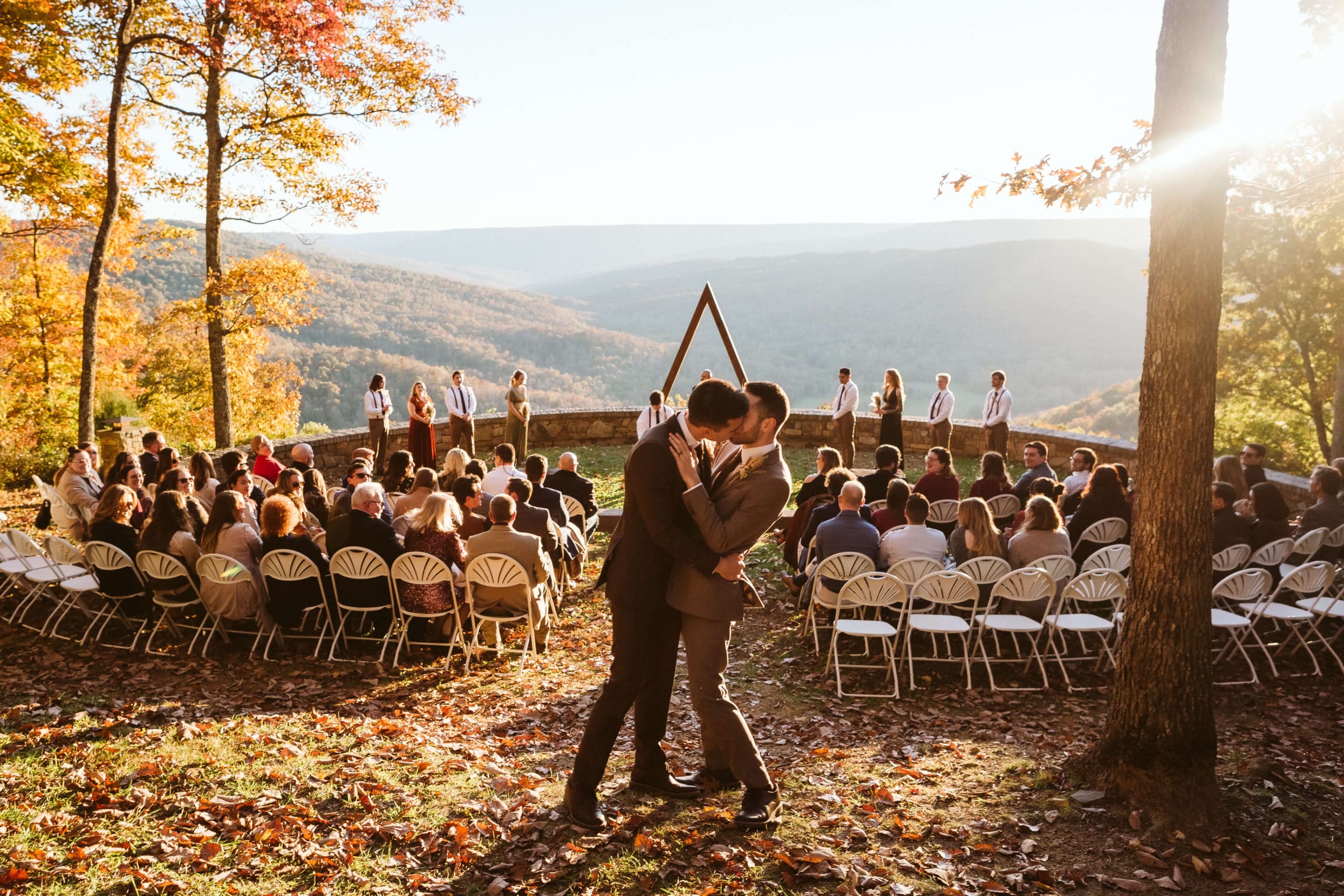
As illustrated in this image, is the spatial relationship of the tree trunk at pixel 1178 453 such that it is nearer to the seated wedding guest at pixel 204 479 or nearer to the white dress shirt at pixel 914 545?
the white dress shirt at pixel 914 545

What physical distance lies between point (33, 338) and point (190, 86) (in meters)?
11.4

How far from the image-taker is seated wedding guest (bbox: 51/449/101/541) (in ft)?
27.4

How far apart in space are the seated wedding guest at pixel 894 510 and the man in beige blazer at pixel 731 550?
384 centimetres

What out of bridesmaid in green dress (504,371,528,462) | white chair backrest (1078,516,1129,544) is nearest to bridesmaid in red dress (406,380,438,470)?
bridesmaid in green dress (504,371,528,462)

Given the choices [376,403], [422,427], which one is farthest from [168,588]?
[376,403]

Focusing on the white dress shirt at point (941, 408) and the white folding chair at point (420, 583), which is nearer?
the white folding chair at point (420, 583)

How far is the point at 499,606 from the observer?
6508mm

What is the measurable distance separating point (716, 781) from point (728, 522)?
146cm

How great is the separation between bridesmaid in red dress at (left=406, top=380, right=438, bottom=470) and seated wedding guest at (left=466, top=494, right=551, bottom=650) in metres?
6.84

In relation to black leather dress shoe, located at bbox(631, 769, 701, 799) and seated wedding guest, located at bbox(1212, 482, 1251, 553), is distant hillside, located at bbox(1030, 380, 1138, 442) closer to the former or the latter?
seated wedding guest, located at bbox(1212, 482, 1251, 553)

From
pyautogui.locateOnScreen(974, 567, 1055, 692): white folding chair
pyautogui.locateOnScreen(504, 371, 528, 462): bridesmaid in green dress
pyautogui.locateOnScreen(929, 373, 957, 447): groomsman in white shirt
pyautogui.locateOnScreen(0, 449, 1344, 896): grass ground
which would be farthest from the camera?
pyautogui.locateOnScreen(504, 371, 528, 462): bridesmaid in green dress

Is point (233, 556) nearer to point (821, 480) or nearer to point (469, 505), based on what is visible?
point (469, 505)

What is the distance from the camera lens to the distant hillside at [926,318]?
8700 cm

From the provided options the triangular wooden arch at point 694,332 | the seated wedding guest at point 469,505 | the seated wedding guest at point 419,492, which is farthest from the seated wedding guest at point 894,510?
the triangular wooden arch at point 694,332
